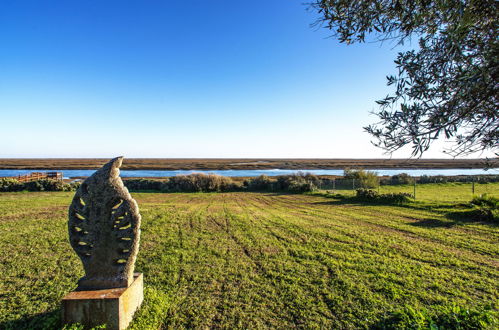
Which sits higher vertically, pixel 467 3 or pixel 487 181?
pixel 467 3

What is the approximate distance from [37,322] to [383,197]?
662 inches

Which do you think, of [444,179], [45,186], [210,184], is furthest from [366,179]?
[45,186]

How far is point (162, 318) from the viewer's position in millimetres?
3520

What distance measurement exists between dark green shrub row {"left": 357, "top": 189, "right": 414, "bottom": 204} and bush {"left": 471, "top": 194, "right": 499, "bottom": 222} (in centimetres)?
333

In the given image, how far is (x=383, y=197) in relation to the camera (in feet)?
49.8

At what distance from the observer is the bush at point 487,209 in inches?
378

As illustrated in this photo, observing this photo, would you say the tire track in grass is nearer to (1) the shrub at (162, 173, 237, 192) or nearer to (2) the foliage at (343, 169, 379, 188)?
(2) the foliage at (343, 169, 379, 188)

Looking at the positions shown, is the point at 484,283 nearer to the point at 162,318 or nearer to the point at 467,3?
the point at 467,3

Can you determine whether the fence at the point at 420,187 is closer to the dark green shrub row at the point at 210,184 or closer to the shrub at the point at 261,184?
the dark green shrub row at the point at 210,184

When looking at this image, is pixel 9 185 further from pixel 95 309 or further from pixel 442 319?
pixel 442 319

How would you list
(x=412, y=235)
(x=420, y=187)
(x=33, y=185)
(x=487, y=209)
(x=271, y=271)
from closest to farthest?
(x=271, y=271), (x=412, y=235), (x=487, y=209), (x=33, y=185), (x=420, y=187)

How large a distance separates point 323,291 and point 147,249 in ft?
15.4

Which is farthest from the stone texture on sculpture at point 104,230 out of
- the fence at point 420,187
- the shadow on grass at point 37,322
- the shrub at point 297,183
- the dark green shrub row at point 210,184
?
the dark green shrub row at point 210,184

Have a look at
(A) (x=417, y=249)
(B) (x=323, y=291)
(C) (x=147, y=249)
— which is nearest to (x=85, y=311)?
(C) (x=147, y=249)
